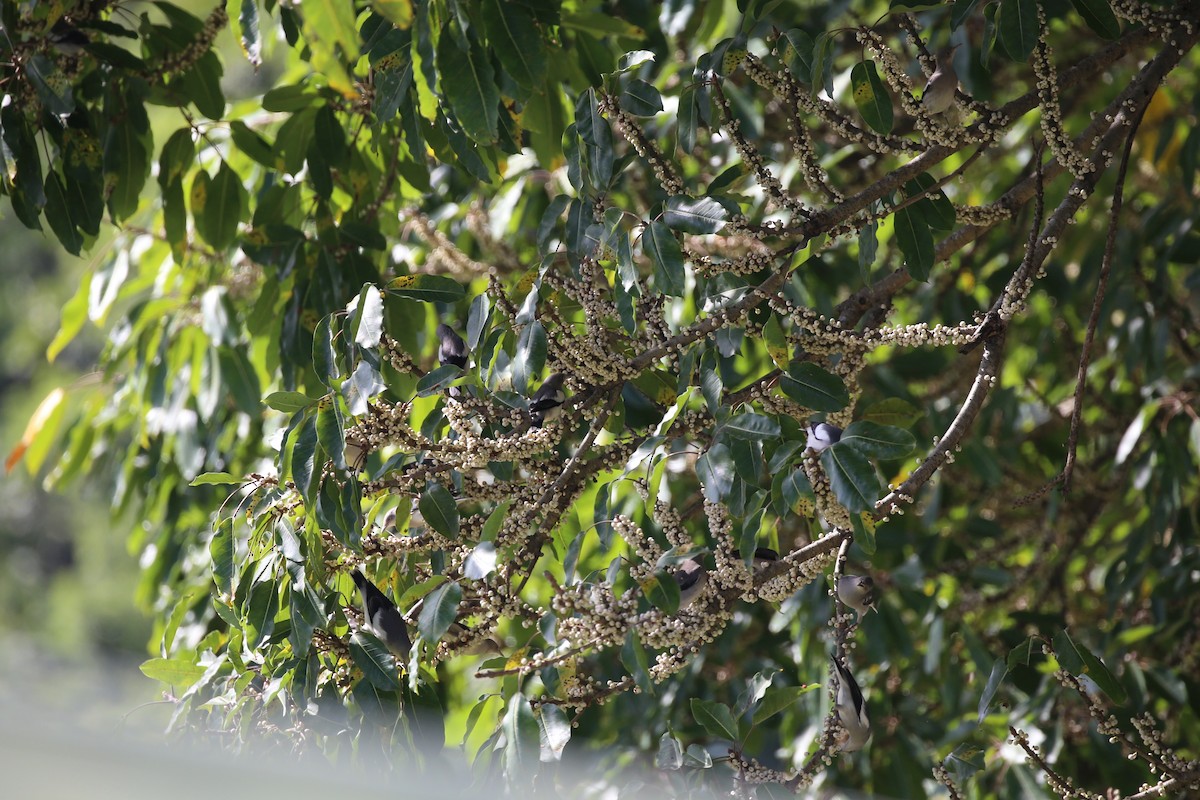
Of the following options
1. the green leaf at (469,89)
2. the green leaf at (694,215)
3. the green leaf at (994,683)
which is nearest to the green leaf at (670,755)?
the green leaf at (994,683)

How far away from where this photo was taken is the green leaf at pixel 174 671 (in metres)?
1.37

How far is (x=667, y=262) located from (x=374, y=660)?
53 cm

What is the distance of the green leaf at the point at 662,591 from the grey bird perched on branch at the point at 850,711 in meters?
0.22

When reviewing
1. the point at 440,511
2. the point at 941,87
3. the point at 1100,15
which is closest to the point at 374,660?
the point at 440,511

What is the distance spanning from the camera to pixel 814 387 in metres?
1.24

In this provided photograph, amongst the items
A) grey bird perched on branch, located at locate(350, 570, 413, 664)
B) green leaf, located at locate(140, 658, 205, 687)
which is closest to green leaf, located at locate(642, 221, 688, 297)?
grey bird perched on branch, located at locate(350, 570, 413, 664)

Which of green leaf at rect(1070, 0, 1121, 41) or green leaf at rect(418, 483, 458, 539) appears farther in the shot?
green leaf at rect(1070, 0, 1121, 41)

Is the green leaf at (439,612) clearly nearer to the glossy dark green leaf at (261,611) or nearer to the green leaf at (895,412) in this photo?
the glossy dark green leaf at (261,611)

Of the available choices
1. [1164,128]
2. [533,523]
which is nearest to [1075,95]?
[1164,128]

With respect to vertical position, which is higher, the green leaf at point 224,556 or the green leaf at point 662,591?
the green leaf at point 224,556

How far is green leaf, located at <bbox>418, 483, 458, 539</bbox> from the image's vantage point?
123 cm

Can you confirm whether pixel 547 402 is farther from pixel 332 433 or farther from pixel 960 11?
pixel 960 11

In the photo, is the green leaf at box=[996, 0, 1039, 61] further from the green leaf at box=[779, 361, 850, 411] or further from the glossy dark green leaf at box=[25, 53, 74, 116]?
the glossy dark green leaf at box=[25, 53, 74, 116]

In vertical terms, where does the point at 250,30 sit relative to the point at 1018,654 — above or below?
above
